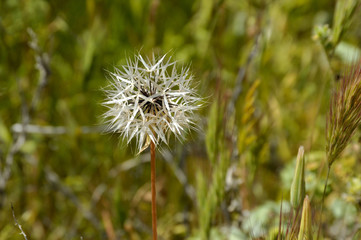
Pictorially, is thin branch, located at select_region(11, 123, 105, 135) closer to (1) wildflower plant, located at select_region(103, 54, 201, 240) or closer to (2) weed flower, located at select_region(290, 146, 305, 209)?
(1) wildflower plant, located at select_region(103, 54, 201, 240)

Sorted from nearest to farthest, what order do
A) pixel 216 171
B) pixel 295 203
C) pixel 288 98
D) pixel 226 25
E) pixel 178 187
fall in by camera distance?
pixel 295 203 → pixel 216 171 → pixel 178 187 → pixel 288 98 → pixel 226 25

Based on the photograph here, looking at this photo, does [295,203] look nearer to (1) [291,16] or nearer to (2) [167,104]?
(2) [167,104]

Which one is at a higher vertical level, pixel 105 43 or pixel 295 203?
pixel 105 43

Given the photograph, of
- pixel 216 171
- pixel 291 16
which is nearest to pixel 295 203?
pixel 216 171

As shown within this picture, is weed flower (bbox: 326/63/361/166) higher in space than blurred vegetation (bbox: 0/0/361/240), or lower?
lower

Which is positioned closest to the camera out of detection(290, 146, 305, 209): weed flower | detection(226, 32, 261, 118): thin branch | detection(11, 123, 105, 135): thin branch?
detection(290, 146, 305, 209): weed flower

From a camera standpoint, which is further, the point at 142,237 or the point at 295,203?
the point at 142,237

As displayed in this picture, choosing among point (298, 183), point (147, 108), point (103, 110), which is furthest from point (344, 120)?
point (103, 110)

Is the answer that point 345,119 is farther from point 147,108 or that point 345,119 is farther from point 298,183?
point 147,108

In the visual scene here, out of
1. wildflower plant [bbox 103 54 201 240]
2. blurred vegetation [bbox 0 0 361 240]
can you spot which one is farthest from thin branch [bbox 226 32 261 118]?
wildflower plant [bbox 103 54 201 240]
